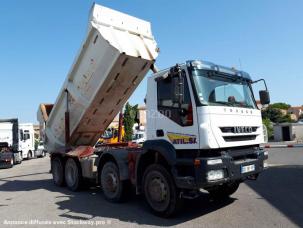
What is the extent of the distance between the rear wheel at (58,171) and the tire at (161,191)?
15.8 feet

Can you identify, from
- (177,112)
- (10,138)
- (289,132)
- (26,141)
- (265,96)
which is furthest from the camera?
(289,132)

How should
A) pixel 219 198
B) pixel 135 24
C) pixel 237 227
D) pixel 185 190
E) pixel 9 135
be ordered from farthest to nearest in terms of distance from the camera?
pixel 9 135 < pixel 135 24 < pixel 219 198 < pixel 185 190 < pixel 237 227

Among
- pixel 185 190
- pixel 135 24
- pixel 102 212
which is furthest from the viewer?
pixel 135 24

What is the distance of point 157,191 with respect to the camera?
666cm

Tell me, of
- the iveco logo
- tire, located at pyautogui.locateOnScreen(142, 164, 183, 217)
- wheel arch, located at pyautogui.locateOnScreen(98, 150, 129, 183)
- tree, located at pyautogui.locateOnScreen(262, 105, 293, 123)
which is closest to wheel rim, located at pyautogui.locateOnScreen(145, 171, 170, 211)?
tire, located at pyautogui.locateOnScreen(142, 164, 183, 217)

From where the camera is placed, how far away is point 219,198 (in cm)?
804

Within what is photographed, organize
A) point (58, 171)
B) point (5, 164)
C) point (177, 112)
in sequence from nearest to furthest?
point (177, 112) < point (58, 171) < point (5, 164)

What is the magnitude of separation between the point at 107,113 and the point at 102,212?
3538mm

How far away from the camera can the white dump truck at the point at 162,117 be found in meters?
6.07

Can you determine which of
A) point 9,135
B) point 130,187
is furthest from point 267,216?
point 9,135

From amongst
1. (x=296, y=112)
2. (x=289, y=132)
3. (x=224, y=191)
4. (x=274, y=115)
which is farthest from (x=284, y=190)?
(x=296, y=112)

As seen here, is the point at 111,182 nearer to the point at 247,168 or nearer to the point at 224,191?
the point at 224,191

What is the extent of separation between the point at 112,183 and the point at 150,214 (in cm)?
162

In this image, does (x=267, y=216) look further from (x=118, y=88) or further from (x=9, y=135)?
(x=9, y=135)
